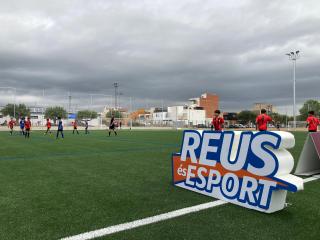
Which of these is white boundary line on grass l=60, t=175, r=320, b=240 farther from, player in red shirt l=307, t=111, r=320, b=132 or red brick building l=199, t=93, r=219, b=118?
red brick building l=199, t=93, r=219, b=118

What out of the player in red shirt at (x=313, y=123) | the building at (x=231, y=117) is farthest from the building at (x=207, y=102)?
the player in red shirt at (x=313, y=123)

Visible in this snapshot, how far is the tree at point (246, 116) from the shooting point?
107m

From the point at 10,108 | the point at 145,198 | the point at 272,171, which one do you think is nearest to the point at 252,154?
the point at 272,171

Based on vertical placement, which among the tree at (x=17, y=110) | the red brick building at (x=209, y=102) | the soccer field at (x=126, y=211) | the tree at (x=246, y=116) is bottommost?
the soccer field at (x=126, y=211)

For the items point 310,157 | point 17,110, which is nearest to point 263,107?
point 17,110

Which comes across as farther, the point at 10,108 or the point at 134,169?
the point at 10,108

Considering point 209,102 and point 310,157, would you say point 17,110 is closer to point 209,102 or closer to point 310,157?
point 209,102

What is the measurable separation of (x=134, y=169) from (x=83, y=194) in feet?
9.19

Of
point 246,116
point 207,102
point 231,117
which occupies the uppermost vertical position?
point 207,102

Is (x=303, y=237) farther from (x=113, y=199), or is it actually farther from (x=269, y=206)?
(x=113, y=199)

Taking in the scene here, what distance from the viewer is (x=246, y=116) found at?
108312mm

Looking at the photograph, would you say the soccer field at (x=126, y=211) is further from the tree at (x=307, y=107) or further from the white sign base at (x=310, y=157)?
the tree at (x=307, y=107)

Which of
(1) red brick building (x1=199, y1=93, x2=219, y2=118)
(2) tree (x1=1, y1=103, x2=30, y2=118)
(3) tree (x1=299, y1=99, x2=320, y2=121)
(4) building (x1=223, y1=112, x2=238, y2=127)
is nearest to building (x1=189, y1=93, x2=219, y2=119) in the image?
(1) red brick building (x1=199, y1=93, x2=219, y2=118)

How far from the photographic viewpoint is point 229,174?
484 centimetres
